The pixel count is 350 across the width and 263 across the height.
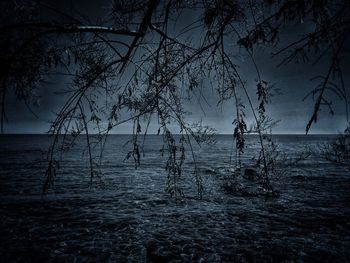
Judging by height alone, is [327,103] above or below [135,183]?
above

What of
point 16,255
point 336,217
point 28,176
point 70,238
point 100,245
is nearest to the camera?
point 16,255

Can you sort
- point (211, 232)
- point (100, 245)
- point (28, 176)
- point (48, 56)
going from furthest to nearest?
point (28, 176) < point (211, 232) < point (100, 245) < point (48, 56)

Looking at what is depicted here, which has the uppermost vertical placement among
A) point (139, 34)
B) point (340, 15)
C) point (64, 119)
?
point (139, 34)

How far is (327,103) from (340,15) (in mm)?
745

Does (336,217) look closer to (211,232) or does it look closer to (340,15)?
(211,232)

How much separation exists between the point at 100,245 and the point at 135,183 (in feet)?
42.3

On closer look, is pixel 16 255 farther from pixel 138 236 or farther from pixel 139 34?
pixel 139 34

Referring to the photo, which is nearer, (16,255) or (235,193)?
(16,255)

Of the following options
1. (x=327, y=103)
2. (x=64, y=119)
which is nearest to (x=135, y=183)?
(x=64, y=119)

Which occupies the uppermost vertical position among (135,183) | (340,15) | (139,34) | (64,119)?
(139,34)

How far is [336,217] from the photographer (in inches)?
469

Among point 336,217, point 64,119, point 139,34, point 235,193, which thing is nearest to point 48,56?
point 64,119

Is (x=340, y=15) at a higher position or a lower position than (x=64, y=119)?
higher

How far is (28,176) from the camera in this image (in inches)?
954
